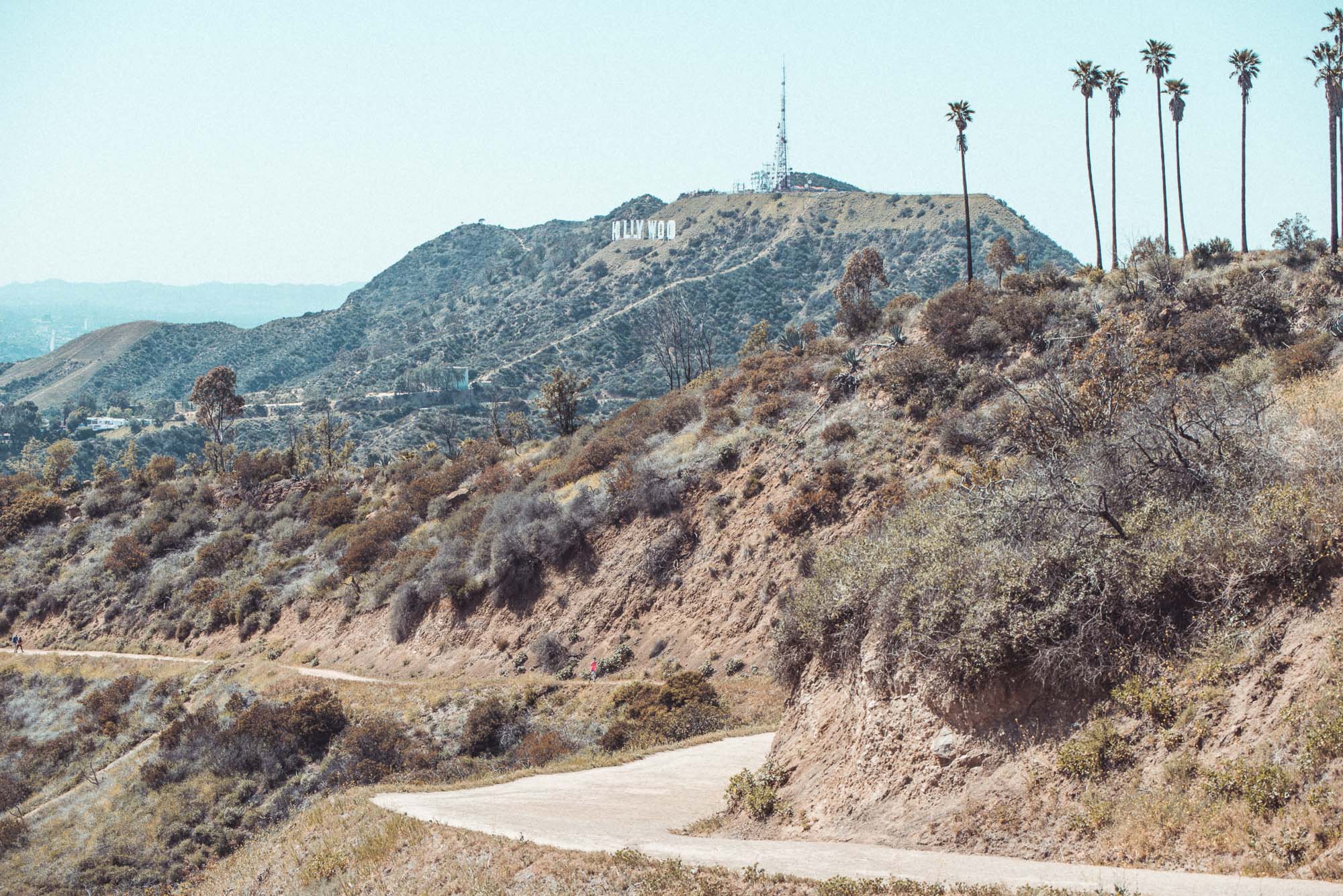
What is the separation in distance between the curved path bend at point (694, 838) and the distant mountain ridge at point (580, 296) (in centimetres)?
8031

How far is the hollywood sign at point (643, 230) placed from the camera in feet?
474

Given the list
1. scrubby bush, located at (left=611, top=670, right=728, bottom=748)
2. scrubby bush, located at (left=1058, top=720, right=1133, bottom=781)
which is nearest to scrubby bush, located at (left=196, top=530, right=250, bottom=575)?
scrubby bush, located at (left=611, top=670, right=728, bottom=748)

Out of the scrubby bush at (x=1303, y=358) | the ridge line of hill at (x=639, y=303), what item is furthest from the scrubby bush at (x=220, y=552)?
the ridge line of hill at (x=639, y=303)

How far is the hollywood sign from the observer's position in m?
144

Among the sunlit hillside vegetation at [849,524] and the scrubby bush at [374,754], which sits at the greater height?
the sunlit hillside vegetation at [849,524]

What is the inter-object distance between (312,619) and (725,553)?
21.4 meters

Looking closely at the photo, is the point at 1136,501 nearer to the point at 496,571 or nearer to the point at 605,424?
the point at 496,571

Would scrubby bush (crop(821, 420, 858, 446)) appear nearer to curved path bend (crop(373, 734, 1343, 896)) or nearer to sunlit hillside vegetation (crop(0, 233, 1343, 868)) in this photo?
sunlit hillside vegetation (crop(0, 233, 1343, 868))

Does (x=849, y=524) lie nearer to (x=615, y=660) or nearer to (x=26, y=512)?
(x=615, y=660)

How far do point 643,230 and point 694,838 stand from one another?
14580 cm

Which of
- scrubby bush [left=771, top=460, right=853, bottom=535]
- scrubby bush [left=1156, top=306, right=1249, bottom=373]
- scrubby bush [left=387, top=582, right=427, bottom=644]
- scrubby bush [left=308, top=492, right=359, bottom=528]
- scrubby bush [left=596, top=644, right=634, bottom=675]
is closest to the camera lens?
scrubby bush [left=1156, top=306, right=1249, bottom=373]

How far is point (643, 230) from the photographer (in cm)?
15062

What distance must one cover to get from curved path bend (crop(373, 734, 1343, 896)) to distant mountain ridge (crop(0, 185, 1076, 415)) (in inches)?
3162

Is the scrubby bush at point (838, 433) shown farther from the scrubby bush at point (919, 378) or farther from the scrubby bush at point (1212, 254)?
the scrubby bush at point (1212, 254)
